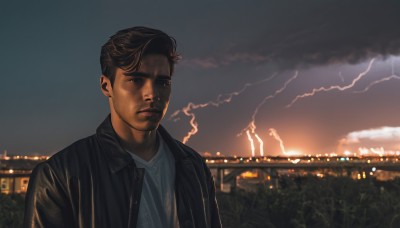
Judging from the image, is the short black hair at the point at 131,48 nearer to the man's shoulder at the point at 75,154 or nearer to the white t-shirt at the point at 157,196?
the man's shoulder at the point at 75,154

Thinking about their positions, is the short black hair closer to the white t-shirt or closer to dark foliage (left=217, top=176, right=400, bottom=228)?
the white t-shirt

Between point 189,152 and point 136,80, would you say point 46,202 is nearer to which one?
point 136,80

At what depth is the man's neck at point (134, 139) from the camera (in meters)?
2.55

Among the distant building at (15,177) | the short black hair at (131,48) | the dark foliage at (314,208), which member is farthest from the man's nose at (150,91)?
the distant building at (15,177)

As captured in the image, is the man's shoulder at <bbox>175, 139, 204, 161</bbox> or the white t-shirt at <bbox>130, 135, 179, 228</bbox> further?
the man's shoulder at <bbox>175, 139, 204, 161</bbox>

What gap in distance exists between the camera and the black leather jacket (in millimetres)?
2229

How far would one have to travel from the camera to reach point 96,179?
2336mm

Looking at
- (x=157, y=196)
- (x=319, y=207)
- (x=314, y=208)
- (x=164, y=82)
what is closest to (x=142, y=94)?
(x=164, y=82)

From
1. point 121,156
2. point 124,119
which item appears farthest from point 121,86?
point 121,156

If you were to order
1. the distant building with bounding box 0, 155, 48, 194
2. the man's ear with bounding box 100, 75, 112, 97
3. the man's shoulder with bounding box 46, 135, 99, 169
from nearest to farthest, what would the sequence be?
the man's shoulder with bounding box 46, 135, 99, 169 < the man's ear with bounding box 100, 75, 112, 97 < the distant building with bounding box 0, 155, 48, 194

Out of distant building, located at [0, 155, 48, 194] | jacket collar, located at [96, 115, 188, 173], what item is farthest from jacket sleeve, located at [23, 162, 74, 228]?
distant building, located at [0, 155, 48, 194]

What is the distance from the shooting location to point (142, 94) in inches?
95.6

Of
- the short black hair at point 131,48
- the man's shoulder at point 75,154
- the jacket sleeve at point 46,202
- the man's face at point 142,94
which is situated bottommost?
the jacket sleeve at point 46,202

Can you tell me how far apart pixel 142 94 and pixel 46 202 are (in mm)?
836
